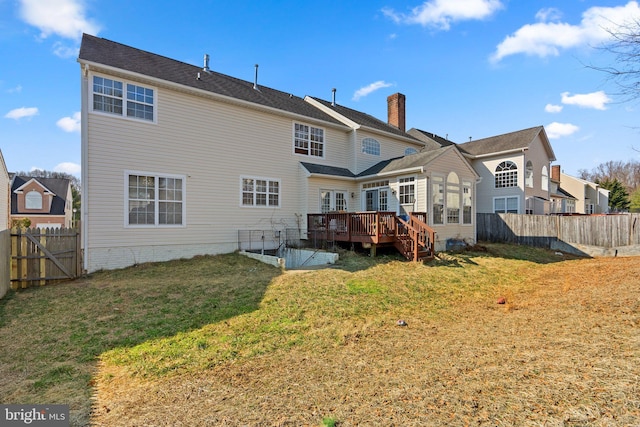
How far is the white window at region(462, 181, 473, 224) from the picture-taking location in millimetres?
15602

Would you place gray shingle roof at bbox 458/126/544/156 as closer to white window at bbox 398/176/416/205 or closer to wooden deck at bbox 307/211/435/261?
white window at bbox 398/176/416/205

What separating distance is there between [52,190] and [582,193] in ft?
190

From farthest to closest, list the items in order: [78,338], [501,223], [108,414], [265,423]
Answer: [501,223] < [78,338] < [108,414] < [265,423]

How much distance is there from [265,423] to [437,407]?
5.22 ft

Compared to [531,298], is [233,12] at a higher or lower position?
higher

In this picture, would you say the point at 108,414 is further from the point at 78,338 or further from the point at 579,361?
the point at 579,361

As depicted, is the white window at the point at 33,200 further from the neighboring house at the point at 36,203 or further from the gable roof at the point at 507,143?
the gable roof at the point at 507,143

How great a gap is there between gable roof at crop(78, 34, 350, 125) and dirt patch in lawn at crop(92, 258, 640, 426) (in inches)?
414

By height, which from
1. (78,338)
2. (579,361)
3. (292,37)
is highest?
(292,37)

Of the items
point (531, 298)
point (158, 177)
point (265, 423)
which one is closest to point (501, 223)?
point (531, 298)

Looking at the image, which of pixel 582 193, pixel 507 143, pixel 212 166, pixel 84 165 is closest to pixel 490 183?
pixel 507 143

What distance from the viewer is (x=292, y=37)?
1493 cm

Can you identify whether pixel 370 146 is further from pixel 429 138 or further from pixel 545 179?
pixel 545 179

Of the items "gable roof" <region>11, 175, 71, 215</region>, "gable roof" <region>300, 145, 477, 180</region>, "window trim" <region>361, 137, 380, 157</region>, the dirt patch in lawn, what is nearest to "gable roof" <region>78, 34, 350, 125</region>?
"window trim" <region>361, 137, 380, 157</region>
